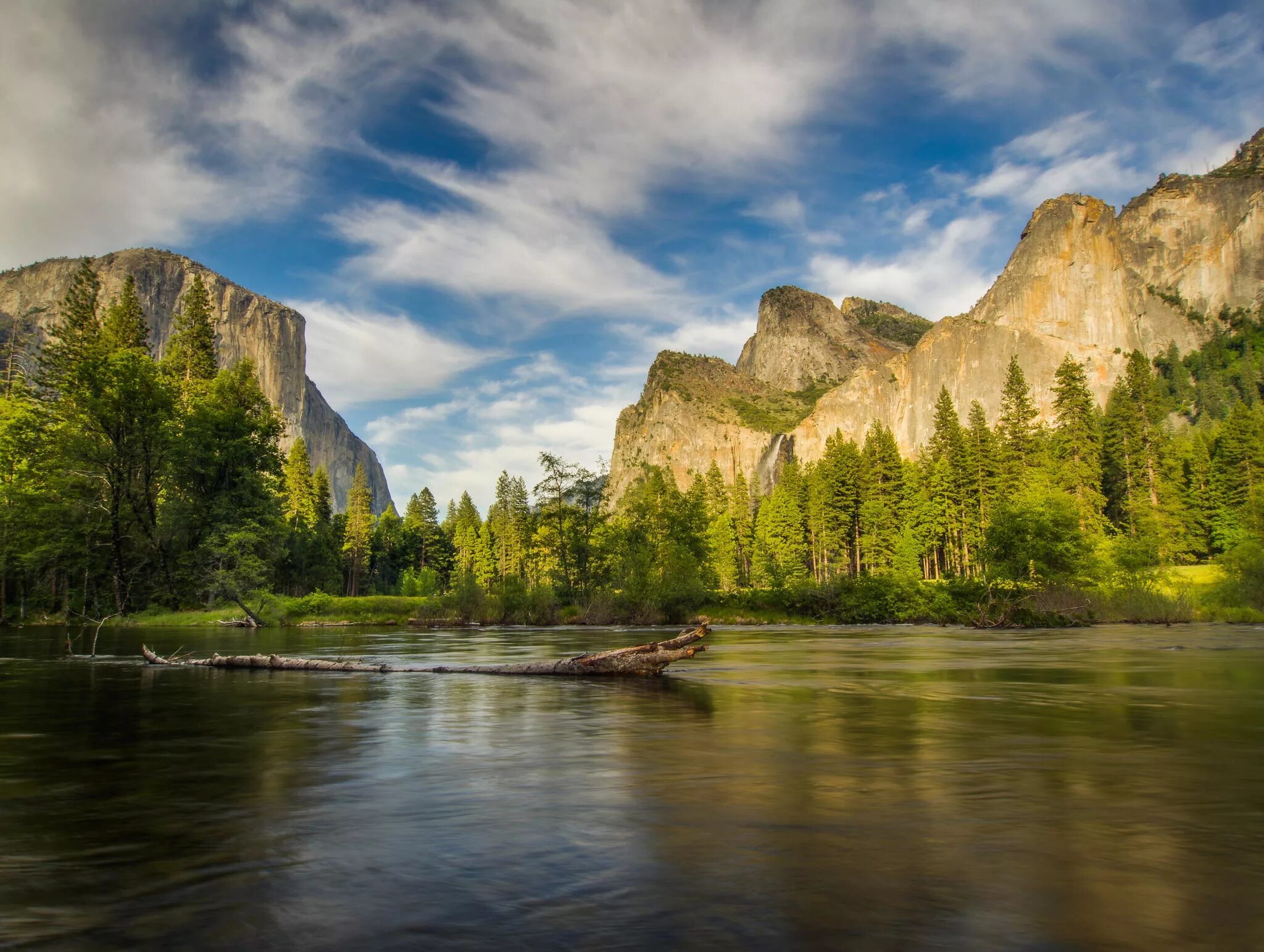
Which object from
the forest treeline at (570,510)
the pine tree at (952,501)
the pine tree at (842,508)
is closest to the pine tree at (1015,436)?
the forest treeline at (570,510)

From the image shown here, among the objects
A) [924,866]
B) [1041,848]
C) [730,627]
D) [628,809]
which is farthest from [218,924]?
[730,627]

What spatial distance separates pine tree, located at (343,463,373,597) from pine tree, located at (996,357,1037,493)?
270ft

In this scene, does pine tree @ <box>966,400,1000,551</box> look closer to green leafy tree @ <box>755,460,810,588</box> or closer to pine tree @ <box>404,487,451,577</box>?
green leafy tree @ <box>755,460,810,588</box>

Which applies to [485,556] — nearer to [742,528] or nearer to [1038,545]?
[742,528]

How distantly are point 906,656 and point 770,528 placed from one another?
7564 cm

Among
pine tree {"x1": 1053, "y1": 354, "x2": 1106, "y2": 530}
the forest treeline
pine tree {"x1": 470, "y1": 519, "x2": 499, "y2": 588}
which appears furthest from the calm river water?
pine tree {"x1": 470, "y1": 519, "x2": 499, "y2": 588}

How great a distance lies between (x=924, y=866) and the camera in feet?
18.0

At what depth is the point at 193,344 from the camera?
70.4 m

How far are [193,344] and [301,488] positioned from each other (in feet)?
110

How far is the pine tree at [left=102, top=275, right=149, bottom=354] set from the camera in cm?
6231

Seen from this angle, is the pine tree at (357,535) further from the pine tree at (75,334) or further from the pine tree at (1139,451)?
the pine tree at (1139,451)

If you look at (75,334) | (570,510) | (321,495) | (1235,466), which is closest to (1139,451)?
(1235,466)

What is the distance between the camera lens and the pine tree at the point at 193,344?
69.6 metres

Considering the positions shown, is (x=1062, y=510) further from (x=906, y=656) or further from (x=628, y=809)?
(x=628, y=809)
